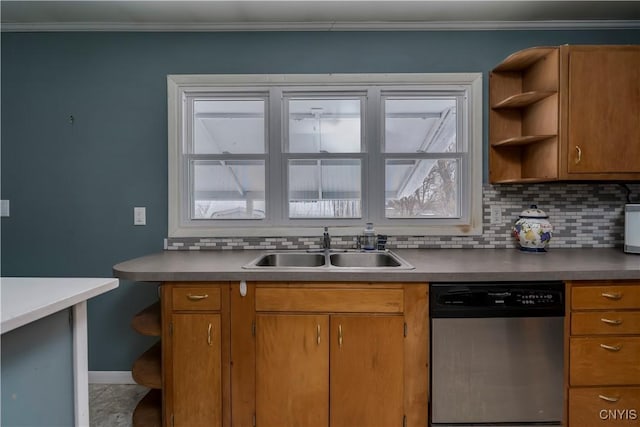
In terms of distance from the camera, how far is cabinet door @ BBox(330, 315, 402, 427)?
4.98 feet

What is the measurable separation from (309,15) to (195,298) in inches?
71.6

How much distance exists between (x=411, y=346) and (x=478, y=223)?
3.52ft

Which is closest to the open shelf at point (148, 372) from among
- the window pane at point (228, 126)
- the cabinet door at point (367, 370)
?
the cabinet door at point (367, 370)

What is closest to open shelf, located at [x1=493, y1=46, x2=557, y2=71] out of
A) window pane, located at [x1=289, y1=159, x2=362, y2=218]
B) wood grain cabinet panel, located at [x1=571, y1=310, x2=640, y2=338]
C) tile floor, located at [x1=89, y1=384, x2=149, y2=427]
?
window pane, located at [x1=289, y1=159, x2=362, y2=218]

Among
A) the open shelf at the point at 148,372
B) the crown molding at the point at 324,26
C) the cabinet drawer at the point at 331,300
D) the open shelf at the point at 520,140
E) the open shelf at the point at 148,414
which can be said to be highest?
the crown molding at the point at 324,26

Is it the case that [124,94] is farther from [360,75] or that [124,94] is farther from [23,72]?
[360,75]

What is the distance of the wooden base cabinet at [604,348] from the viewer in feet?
4.91

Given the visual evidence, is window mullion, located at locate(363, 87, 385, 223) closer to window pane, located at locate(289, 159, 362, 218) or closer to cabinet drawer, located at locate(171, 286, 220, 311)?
window pane, located at locate(289, 159, 362, 218)

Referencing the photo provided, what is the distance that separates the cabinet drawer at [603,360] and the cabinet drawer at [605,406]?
48mm

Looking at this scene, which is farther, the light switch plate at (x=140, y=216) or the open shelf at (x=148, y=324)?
the light switch plate at (x=140, y=216)

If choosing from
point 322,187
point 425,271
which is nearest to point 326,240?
point 322,187

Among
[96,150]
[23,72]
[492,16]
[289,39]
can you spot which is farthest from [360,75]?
[23,72]

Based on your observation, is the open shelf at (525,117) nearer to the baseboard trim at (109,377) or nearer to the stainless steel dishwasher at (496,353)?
the stainless steel dishwasher at (496,353)

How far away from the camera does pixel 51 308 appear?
0.80 meters
